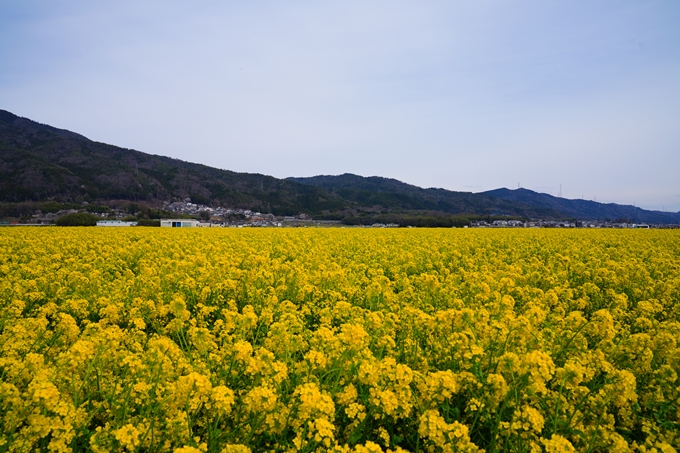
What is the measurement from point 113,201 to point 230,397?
122654mm

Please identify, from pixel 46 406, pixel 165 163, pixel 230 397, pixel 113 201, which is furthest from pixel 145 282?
pixel 165 163

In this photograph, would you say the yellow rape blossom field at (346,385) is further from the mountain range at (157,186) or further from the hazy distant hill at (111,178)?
the hazy distant hill at (111,178)

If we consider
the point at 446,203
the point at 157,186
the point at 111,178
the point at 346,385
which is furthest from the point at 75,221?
the point at 446,203

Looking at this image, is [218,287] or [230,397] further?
[218,287]

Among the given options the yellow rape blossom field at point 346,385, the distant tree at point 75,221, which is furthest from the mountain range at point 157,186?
the yellow rape blossom field at point 346,385

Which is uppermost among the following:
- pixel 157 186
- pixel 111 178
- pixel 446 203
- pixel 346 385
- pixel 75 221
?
pixel 111 178

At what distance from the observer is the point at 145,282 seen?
6.62 metres

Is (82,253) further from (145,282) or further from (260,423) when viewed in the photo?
(260,423)

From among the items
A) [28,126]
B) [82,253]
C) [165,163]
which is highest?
[28,126]

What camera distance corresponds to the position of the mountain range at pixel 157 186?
339 feet

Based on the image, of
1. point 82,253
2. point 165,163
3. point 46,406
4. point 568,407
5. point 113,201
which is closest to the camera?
point 46,406

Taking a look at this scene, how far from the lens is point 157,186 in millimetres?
128125

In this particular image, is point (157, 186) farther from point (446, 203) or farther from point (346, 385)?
point (346, 385)

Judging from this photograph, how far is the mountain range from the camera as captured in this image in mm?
103375
